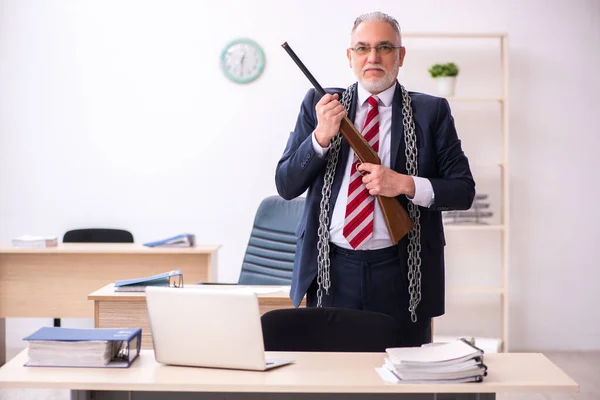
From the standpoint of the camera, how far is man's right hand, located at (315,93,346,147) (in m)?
2.10

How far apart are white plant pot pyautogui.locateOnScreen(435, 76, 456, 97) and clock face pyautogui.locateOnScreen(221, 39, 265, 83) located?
3.77ft

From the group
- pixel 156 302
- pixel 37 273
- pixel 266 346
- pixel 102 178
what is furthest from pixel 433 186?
pixel 102 178

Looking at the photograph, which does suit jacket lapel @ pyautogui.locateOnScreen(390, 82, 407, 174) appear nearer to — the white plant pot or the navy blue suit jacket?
the navy blue suit jacket

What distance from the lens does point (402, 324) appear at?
7.34 feet

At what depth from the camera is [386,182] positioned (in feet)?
6.94

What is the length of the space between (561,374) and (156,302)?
0.88 m

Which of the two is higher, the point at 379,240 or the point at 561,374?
the point at 379,240

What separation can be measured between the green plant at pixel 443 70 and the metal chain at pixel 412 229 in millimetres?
2601

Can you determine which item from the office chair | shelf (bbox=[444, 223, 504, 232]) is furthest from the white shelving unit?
the office chair

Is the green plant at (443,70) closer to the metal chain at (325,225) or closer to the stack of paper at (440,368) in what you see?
the metal chain at (325,225)

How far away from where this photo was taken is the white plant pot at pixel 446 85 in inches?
189

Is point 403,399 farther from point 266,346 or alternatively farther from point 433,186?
point 433,186

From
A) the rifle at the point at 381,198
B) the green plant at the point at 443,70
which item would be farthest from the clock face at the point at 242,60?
the rifle at the point at 381,198

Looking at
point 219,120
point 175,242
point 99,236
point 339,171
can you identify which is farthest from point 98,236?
point 339,171
